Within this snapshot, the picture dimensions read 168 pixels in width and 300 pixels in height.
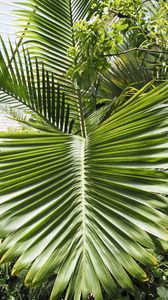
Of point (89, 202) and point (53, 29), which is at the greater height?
point (53, 29)

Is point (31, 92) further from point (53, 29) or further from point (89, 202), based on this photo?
point (89, 202)

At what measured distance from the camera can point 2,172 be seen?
128 cm

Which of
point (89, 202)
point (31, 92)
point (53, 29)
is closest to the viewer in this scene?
point (89, 202)

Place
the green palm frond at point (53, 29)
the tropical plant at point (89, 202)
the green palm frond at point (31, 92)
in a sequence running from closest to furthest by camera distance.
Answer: the tropical plant at point (89, 202) → the green palm frond at point (31, 92) → the green palm frond at point (53, 29)

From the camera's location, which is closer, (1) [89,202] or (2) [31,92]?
(1) [89,202]

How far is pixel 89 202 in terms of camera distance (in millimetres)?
1127

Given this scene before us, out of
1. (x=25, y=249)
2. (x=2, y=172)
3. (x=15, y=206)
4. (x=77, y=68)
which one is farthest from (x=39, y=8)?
(x=25, y=249)

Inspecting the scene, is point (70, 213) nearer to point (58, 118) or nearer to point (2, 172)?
point (2, 172)

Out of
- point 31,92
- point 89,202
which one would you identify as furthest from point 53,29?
point 89,202

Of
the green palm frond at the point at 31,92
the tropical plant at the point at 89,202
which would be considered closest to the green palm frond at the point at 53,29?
the green palm frond at the point at 31,92

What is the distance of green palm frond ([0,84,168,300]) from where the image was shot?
965 millimetres

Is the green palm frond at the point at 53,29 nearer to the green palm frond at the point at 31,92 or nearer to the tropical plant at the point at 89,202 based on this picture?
the green palm frond at the point at 31,92

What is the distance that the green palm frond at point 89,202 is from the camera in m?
0.97

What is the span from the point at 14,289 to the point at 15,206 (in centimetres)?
102
